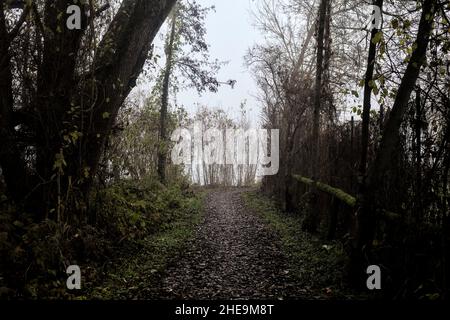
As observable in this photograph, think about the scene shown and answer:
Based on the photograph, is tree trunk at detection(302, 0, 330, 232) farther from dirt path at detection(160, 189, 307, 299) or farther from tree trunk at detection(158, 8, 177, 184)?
tree trunk at detection(158, 8, 177, 184)

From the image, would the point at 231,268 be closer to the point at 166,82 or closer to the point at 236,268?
the point at 236,268

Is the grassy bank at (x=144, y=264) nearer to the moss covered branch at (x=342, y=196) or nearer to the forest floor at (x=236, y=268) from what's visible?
the forest floor at (x=236, y=268)

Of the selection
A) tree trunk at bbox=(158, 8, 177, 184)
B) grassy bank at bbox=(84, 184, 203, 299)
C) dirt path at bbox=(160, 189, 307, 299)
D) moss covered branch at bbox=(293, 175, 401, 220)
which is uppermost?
tree trunk at bbox=(158, 8, 177, 184)

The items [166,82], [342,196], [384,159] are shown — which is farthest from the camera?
[166,82]

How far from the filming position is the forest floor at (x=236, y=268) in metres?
5.43

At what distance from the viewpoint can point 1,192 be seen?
6.38 m

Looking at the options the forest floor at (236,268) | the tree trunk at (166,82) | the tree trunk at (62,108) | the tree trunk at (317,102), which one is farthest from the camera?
the tree trunk at (166,82)

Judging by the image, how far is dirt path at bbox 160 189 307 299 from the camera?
5512 mm

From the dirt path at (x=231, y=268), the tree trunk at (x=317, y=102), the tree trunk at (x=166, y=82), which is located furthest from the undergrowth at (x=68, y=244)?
the tree trunk at (x=166, y=82)

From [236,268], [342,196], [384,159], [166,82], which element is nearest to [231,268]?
[236,268]

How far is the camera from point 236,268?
22.1 ft

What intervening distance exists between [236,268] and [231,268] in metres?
0.09

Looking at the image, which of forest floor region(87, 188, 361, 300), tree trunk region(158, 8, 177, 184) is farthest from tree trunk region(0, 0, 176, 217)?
tree trunk region(158, 8, 177, 184)

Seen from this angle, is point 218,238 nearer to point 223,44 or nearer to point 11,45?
point 11,45
